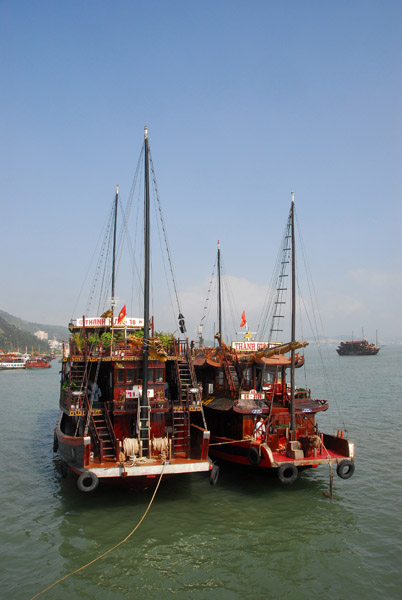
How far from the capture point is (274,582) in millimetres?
13273

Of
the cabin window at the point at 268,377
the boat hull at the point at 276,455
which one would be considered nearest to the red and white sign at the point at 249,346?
the cabin window at the point at 268,377

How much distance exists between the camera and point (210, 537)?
16078 millimetres

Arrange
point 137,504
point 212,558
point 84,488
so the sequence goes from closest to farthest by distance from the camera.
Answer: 1. point 212,558
2. point 84,488
3. point 137,504

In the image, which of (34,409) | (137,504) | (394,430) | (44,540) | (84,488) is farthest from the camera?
(34,409)

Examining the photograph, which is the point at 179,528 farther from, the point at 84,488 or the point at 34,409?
the point at 34,409

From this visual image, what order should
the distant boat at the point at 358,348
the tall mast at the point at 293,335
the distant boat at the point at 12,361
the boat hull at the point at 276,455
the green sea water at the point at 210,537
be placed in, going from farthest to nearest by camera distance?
the distant boat at the point at 358,348, the distant boat at the point at 12,361, the tall mast at the point at 293,335, the boat hull at the point at 276,455, the green sea water at the point at 210,537

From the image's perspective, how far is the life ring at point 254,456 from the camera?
67.2 ft

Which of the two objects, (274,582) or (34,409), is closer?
(274,582)

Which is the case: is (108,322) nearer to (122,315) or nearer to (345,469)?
(122,315)

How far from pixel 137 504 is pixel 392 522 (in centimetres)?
1013

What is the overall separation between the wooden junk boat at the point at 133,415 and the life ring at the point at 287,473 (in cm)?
292

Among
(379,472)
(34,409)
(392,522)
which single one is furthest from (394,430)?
(34,409)

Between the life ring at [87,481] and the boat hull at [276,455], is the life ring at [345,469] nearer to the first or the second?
the boat hull at [276,455]

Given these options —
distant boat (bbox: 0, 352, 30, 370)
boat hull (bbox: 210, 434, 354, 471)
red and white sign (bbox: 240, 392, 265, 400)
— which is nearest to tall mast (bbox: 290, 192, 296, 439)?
boat hull (bbox: 210, 434, 354, 471)
